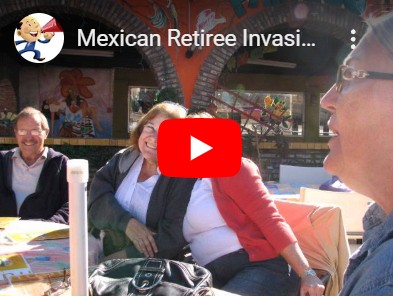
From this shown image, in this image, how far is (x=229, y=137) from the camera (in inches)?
98.8

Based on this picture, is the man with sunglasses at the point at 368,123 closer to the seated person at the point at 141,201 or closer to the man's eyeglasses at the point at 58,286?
the man's eyeglasses at the point at 58,286

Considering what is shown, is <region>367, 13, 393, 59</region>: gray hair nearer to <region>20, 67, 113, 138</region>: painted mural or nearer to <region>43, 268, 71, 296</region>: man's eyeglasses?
<region>43, 268, 71, 296</region>: man's eyeglasses

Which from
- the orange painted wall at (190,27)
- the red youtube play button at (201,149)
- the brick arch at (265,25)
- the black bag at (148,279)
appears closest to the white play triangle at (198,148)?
the red youtube play button at (201,149)

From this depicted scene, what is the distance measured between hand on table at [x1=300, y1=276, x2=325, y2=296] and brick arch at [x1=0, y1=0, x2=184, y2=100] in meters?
5.56

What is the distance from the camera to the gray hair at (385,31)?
0.94 metres

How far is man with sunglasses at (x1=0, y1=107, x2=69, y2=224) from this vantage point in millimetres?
3211

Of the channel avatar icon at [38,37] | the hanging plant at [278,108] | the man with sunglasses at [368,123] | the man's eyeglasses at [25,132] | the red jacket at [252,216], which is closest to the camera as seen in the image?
the man with sunglasses at [368,123]

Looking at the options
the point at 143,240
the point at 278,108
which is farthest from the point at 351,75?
the point at 278,108

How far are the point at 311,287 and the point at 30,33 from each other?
7.38 meters

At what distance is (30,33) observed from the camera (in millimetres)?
8320

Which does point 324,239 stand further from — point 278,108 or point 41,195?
point 278,108

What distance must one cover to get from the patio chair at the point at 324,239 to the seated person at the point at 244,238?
0.22 meters

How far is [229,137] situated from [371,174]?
1.55 metres

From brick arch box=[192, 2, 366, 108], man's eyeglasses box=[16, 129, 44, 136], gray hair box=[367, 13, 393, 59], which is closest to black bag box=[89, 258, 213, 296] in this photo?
gray hair box=[367, 13, 393, 59]
